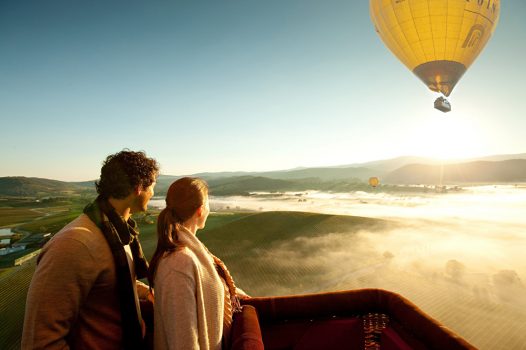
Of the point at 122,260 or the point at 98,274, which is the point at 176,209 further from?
the point at 98,274

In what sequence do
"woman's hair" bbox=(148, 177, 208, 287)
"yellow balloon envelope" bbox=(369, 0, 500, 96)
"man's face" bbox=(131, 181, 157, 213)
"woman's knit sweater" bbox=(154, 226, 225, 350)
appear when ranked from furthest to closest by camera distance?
"yellow balloon envelope" bbox=(369, 0, 500, 96), "man's face" bbox=(131, 181, 157, 213), "woman's hair" bbox=(148, 177, 208, 287), "woman's knit sweater" bbox=(154, 226, 225, 350)

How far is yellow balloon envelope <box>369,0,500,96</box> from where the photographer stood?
54.1 ft

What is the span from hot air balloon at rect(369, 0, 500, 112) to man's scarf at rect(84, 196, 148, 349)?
1935 cm

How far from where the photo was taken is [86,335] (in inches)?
83.3

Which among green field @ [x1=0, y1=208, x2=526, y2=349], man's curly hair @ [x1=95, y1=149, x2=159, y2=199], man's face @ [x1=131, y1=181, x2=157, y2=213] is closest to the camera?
man's curly hair @ [x1=95, y1=149, x2=159, y2=199]

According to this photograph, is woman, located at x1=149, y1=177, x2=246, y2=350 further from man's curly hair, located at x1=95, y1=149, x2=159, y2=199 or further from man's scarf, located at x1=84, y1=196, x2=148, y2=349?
man's curly hair, located at x1=95, y1=149, x2=159, y2=199

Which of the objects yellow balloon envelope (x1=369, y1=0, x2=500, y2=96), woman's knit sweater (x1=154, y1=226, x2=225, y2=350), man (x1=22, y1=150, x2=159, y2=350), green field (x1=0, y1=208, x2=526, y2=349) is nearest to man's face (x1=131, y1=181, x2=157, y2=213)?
man (x1=22, y1=150, x2=159, y2=350)

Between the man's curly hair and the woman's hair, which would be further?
the man's curly hair

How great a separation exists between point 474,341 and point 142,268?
8.47 m

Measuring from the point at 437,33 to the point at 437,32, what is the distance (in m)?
0.06

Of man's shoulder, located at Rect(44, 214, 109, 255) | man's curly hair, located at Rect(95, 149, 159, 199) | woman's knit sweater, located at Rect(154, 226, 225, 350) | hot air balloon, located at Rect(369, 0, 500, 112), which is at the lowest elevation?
woman's knit sweater, located at Rect(154, 226, 225, 350)

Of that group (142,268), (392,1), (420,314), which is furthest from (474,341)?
(392,1)

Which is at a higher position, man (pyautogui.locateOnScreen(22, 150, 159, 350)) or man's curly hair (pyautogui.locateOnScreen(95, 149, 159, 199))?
man's curly hair (pyautogui.locateOnScreen(95, 149, 159, 199))

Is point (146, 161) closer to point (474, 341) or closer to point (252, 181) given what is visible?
point (474, 341)
